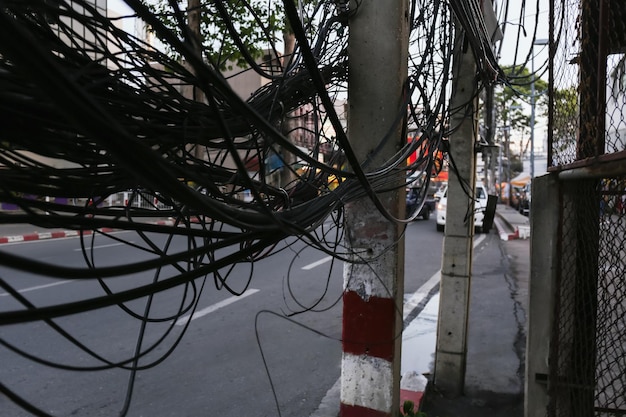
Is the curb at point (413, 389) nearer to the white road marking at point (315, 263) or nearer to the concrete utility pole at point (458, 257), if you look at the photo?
the concrete utility pole at point (458, 257)

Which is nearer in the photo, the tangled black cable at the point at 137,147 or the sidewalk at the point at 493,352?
the tangled black cable at the point at 137,147

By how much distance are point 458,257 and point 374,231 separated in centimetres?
173

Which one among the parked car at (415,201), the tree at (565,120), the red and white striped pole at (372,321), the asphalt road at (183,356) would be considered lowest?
the asphalt road at (183,356)

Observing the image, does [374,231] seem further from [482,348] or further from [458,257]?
[482,348]

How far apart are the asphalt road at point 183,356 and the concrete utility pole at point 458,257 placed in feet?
3.31

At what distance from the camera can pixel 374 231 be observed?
8.20 feet

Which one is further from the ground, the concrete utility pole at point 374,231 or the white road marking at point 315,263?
the concrete utility pole at point 374,231

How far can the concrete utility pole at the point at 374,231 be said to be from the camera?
245 cm

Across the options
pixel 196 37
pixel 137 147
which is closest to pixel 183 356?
pixel 196 37

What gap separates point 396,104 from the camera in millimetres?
2455

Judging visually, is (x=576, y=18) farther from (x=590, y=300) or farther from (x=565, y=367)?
(x=565, y=367)

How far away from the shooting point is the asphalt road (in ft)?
12.0

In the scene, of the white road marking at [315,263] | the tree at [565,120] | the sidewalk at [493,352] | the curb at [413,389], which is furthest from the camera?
the white road marking at [315,263]

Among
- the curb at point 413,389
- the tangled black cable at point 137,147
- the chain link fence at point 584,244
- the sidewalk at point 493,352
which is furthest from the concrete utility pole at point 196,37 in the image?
the sidewalk at point 493,352
